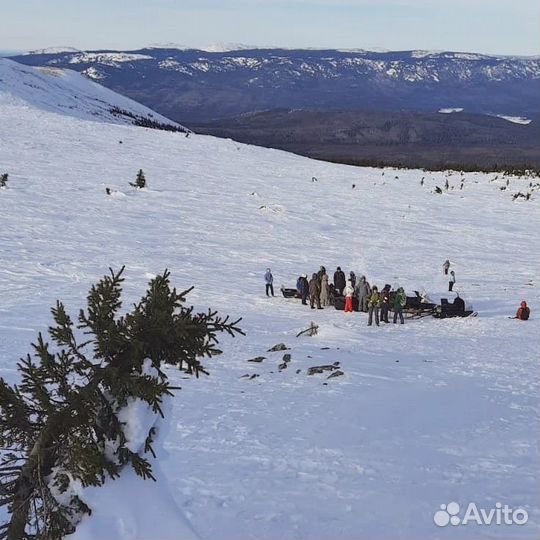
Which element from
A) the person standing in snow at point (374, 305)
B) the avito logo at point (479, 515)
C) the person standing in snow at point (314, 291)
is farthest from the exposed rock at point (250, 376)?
the person standing in snow at point (314, 291)

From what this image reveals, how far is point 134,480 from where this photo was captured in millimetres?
4336

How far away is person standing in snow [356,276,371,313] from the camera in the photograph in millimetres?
16844

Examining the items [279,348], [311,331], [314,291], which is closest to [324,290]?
[314,291]

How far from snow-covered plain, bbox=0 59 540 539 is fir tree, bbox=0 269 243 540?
257 mm

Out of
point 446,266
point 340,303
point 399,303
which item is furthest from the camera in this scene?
point 446,266

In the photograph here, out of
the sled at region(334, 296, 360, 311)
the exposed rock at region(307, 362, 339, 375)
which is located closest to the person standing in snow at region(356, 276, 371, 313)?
the sled at region(334, 296, 360, 311)

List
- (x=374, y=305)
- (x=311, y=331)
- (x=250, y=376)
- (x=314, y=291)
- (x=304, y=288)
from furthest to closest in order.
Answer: (x=304, y=288) < (x=314, y=291) < (x=374, y=305) < (x=311, y=331) < (x=250, y=376)

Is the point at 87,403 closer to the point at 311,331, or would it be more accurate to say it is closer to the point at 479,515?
the point at 479,515

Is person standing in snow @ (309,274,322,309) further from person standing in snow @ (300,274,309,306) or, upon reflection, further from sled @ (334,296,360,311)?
sled @ (334,296,360,311)

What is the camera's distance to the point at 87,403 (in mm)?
4176

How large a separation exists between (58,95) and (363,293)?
75996 millimetres

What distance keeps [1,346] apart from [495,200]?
34976 mm

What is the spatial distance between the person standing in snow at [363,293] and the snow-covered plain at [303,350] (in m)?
0.62

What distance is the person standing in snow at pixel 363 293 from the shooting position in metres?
16.8
